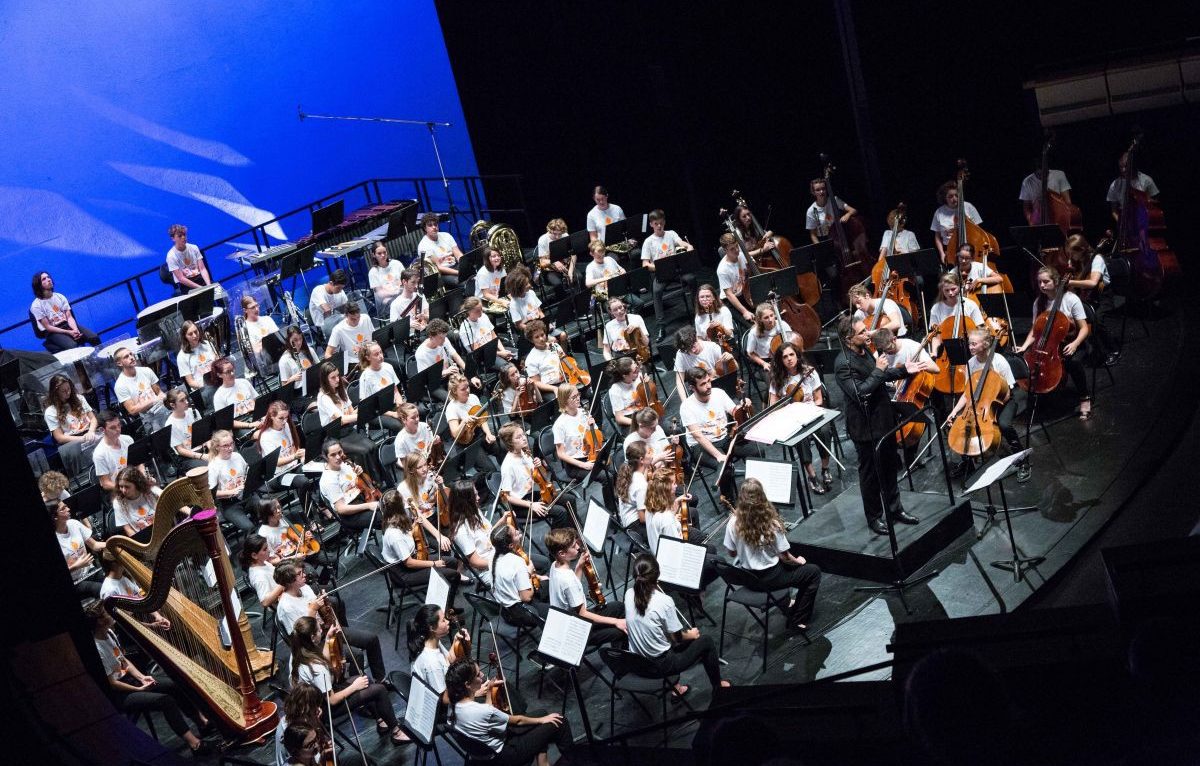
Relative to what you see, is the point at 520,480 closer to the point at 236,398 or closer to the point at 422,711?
the point at 422,711

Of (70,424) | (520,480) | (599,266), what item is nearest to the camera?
(520,480)

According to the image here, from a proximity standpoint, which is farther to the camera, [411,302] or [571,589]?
[411,302]

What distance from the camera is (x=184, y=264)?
1387cm

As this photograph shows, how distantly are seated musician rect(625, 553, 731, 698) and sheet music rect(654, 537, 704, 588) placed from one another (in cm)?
17

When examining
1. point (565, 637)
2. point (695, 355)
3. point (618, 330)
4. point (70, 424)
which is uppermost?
point (70, 424)

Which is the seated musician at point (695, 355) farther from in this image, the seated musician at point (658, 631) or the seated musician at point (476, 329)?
the seated musician at point (658, 631)

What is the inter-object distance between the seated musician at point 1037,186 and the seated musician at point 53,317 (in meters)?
10.3

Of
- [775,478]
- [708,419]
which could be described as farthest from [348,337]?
[775,478]

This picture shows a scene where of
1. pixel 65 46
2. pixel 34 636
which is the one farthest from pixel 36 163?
pixel 34 636

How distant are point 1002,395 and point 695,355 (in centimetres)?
264

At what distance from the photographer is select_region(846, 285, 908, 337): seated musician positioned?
34.1ft

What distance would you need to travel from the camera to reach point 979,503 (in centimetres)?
898

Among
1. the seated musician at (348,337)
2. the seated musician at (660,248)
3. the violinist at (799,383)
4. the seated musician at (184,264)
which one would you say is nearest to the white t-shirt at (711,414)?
the violinist at (799,383)

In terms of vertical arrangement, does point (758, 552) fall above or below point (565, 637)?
below
